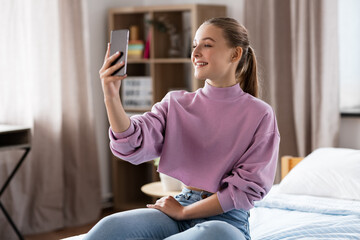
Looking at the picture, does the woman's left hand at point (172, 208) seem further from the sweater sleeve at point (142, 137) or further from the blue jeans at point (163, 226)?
the sweater sleeve at point (142, 137)

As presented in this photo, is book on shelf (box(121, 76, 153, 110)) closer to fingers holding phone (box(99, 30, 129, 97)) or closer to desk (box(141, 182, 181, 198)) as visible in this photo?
desk (box(141, 182, 181, 198))

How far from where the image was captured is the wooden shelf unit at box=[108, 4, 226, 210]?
13.0 ft

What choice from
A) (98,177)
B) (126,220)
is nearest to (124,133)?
(126,220)

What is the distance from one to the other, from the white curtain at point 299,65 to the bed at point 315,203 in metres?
0.57

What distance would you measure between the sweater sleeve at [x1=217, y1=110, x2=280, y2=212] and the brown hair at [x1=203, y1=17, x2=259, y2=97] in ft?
0.78

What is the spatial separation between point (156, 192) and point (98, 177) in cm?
105

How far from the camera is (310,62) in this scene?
351 centimetres

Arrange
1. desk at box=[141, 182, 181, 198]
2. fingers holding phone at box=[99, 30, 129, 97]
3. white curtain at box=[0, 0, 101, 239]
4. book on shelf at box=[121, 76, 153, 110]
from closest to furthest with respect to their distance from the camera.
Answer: fingers holding phone at box=[99, 30, 129, 97], desk at box=[141, 182, 181, 198], white curtain at box=[0, 0, 101, 239], book on shelf at box=[121, 76, 153, 110]

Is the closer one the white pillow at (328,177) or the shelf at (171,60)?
the white pillow at (328,177)

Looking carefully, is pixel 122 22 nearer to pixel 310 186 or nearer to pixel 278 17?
pixel 278 17

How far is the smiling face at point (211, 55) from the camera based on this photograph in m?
1.70

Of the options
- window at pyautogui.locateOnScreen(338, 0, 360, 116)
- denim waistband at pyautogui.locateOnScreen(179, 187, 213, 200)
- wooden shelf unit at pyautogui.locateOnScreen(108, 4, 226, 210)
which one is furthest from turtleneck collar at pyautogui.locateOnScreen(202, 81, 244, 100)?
wooden shelf unit at pyautogui.locateOnScreen(108, 4, 226, 210)

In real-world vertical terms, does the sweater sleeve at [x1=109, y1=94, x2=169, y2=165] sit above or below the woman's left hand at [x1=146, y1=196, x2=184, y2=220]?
above

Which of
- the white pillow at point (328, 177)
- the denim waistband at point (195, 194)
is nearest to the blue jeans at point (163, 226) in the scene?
the denim waistband at point (195, 194)
